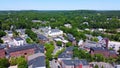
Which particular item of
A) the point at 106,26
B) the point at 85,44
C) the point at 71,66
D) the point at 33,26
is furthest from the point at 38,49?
the point at 106,26

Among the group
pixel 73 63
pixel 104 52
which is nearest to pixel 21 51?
pixel 73 63

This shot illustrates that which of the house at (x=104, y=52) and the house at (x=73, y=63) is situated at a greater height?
the house at (x=73, y=63)

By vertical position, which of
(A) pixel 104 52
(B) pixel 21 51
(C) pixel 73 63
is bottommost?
(A) pixel 104 52

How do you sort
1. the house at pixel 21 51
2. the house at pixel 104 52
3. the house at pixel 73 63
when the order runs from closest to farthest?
1. the house at pixel 73 63
2. the house at pixel 21 51
3. the house at pixel 104 52

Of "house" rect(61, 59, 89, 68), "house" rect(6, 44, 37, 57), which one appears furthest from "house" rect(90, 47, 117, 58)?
"house" rect(6, 44, 37, 57)

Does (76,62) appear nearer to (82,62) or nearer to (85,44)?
(82,62)

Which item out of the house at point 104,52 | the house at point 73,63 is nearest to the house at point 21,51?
the house at point 73,63

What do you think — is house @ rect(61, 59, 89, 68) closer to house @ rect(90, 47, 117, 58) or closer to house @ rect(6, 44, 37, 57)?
house @ rect(90, 47, 117, 58)

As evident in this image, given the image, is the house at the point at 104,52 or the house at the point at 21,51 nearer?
the house at the point at 21,51

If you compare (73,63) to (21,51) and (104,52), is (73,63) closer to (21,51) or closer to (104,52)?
(104,52)

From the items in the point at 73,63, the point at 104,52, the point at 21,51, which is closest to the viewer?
the point at 73,63

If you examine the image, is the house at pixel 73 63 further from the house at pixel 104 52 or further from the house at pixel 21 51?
the house at pixel 21 51
